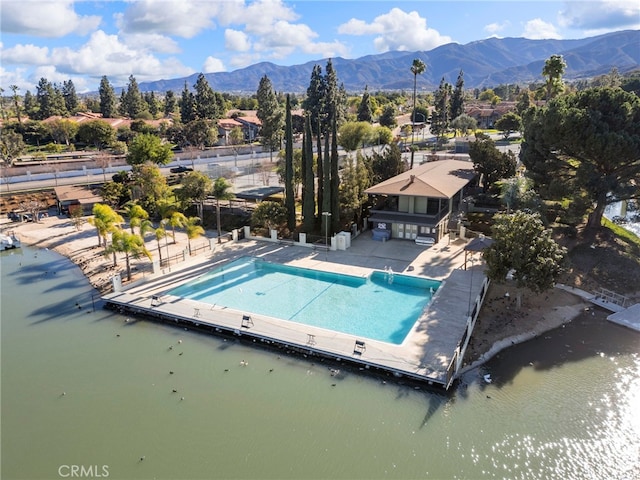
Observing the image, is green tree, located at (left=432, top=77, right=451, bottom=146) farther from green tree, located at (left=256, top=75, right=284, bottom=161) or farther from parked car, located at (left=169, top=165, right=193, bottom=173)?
parked car, located at (left=169, top=165, right=193, bottom=173)

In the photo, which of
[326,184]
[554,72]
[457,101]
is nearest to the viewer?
[326,184]

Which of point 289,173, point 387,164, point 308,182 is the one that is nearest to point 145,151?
point 289,173

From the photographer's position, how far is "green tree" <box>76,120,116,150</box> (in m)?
73.7

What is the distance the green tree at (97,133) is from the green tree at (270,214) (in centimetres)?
5099

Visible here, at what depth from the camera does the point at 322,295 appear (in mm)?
25453

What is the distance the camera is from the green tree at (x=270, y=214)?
109 ft

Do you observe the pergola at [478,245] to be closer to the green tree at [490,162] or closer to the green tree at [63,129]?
the green tree at [490,162]

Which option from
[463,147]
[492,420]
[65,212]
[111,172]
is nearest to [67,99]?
[111,172]

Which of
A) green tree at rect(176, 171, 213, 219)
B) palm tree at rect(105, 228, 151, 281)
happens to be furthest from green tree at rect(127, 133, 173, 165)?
palm tree at rect(105, 228, 151, 281)

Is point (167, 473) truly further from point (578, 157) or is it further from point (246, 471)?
point (578, 157)

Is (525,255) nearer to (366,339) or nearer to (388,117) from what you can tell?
(366,339)

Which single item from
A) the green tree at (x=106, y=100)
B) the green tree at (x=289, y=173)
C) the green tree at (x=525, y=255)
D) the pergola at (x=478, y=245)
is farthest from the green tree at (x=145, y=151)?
the green tree at (x=106, y=100)

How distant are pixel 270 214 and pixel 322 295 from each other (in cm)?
1015

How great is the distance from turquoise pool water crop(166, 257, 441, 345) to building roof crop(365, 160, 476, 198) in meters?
7.64
